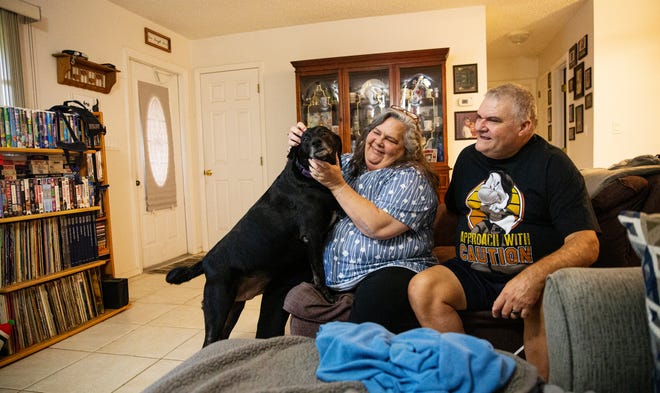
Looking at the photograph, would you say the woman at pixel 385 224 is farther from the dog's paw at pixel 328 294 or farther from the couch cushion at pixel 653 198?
the couch cushion at pixel 653 198

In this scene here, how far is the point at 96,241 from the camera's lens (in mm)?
2936

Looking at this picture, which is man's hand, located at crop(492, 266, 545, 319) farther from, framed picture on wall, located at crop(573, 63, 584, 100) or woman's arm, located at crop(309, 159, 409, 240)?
framed picture on wall, located at crop(573, 63, 584, 100)

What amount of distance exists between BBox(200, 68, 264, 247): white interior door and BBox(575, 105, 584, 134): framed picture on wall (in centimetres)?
371

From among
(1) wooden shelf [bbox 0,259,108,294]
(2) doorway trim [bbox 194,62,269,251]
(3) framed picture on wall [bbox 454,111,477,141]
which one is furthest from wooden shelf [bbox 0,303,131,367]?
(3) framed picture on wall [bbox 454,111,477,141]

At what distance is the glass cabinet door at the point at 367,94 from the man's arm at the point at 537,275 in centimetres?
330

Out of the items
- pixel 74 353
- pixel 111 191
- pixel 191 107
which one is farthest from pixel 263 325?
pixel 191 107

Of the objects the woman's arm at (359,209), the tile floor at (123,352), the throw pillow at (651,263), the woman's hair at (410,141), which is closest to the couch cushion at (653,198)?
the woman's hair at (410,141)

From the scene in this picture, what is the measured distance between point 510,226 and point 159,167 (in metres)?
4.08

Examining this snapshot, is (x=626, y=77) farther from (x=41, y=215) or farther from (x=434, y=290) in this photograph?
(x=41, y=215)

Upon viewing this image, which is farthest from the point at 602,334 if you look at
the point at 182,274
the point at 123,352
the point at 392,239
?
the point at 123,352

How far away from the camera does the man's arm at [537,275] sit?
120 centimetres

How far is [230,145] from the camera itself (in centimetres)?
515

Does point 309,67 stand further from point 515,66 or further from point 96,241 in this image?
point 515,66

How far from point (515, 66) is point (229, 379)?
7.39m
